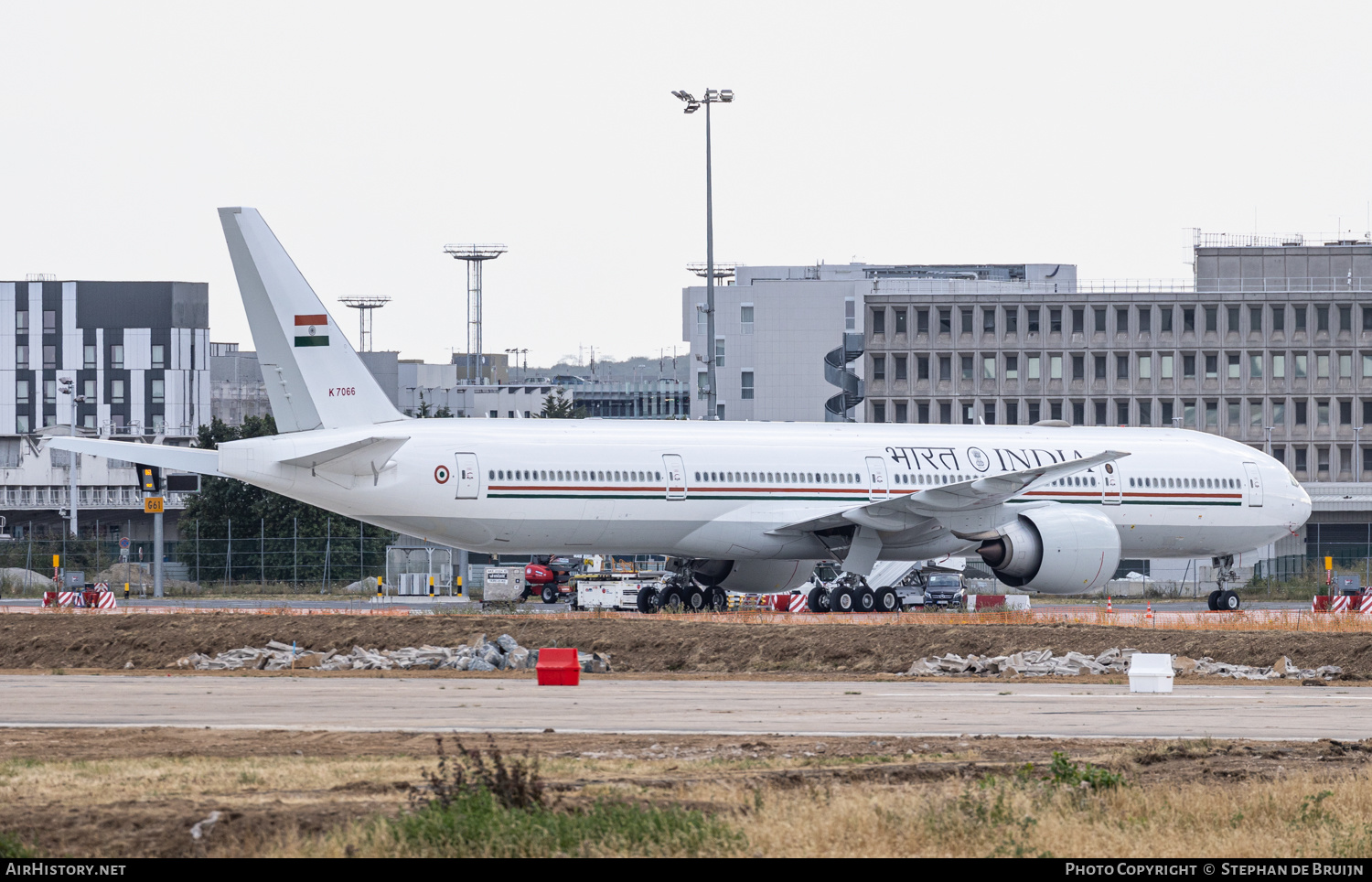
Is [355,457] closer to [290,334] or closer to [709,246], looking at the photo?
[290,334]

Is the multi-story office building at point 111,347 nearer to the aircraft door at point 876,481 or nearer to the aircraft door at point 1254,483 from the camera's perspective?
the aircraft door at point 876,481

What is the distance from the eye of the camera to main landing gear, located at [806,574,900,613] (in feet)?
121

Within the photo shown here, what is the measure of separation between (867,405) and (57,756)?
84.3 m

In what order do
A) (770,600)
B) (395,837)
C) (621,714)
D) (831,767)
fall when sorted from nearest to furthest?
1. (395,837)
2. (831,767)
3. (621,714)
4. (770,600)

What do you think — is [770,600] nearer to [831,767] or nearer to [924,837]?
[831,767]

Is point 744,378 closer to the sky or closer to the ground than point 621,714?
closer to the sky

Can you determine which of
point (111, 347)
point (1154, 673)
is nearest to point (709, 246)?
point (1154, 673)

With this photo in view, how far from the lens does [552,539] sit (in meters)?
36.0

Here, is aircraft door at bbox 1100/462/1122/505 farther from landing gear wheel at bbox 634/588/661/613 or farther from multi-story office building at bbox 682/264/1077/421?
multi-story office building at bbox 682/264/1077/421

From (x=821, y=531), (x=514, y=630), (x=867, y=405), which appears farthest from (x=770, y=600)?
(x=867, y=405)

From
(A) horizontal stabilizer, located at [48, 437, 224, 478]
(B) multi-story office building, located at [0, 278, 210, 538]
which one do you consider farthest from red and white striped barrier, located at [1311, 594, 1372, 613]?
(B) multi-story office building, located at [0, 278, 210, 538]

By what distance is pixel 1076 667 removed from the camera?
85.5ft

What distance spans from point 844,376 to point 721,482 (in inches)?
2495

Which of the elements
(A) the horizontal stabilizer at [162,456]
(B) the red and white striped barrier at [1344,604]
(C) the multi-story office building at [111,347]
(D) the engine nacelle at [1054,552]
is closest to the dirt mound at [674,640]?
(A) the horizontal stabilizer at [162,456]
